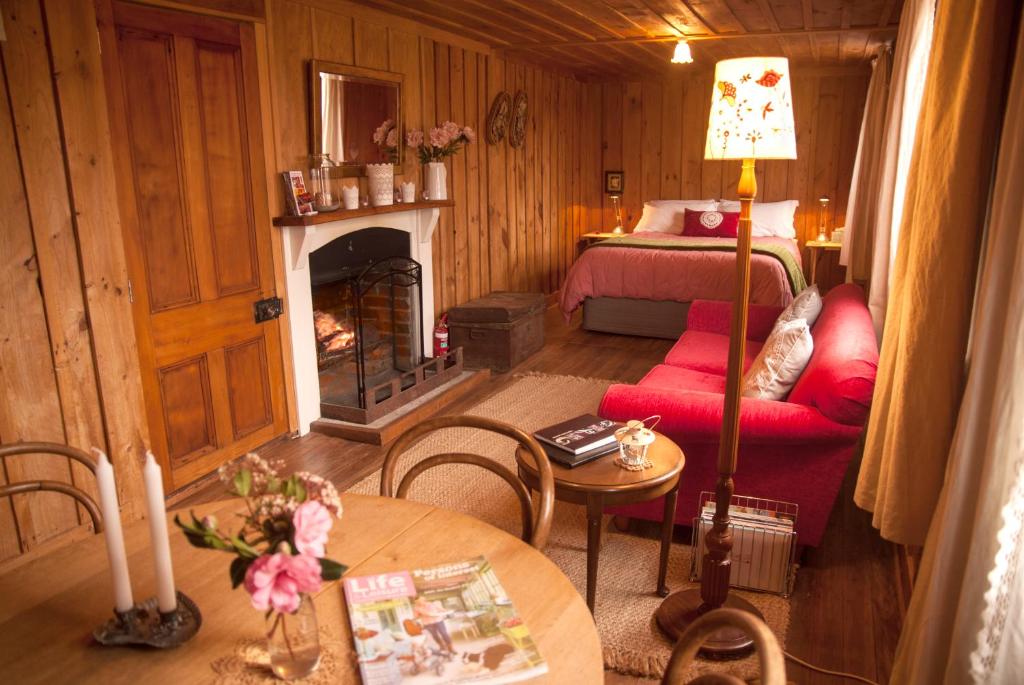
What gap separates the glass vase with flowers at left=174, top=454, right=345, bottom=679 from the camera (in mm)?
944

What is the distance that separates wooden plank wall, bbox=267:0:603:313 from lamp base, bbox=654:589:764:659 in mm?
2542

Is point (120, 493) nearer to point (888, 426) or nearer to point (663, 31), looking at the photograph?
point (888, 426)

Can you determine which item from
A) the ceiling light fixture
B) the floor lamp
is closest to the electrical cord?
the floor lamp

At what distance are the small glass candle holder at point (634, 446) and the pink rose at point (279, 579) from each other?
143 cm

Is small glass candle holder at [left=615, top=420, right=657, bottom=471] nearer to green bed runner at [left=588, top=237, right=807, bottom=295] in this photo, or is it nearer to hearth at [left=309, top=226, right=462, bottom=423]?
hearth at [left=309, top=226, right=462, bottom=423]

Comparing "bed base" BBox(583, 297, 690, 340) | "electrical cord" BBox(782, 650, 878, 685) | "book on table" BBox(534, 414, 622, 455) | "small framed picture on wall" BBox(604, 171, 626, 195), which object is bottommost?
"electrical cord" BBox(782, 650, 878, 685)

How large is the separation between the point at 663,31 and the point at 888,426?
3.91 meters

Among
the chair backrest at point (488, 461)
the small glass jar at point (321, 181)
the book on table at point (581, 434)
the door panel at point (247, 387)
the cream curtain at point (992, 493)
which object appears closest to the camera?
the cream curtain at point (992, 493)

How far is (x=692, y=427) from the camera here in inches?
101

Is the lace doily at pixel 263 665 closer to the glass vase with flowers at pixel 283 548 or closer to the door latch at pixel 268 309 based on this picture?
the glass vase with flowers at pixel 283 548

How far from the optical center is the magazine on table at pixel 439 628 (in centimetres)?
110

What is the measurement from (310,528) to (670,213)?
21.6 feet

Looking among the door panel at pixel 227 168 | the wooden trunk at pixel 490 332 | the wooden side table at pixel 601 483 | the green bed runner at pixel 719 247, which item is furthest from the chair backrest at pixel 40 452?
the green bed runner at pixel 719 247

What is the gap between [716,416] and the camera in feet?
8.34
